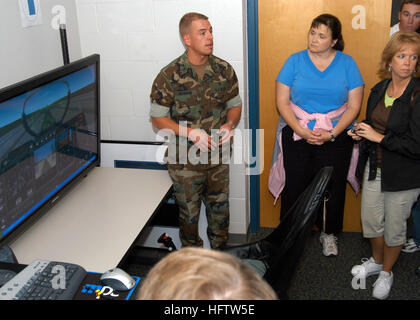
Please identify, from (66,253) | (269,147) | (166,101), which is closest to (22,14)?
(166,101)

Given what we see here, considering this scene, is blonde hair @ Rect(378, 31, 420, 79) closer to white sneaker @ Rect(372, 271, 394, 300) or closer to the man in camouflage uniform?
the man in camouflage uniform

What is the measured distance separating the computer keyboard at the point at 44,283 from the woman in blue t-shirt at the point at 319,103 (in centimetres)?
161

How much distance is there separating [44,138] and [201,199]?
114 centimetres

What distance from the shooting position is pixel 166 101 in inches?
100.0

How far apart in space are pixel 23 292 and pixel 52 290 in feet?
0.29

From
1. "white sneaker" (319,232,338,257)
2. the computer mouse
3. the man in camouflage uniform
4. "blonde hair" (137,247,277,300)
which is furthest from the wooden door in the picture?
"blonde hair" (137,247,277,300)

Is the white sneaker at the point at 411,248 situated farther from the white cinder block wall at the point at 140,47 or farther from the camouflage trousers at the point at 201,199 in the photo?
the camouflage trousers at the point at 201,199

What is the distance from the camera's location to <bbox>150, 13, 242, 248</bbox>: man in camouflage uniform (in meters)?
2.52

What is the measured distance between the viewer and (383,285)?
265 centimetres

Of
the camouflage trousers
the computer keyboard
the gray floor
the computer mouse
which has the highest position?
the computer keyboard

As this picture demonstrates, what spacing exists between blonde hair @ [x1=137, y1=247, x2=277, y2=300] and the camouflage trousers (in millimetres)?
1740

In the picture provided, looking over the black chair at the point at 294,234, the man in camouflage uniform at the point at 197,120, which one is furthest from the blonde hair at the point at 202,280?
the man in camouflage uniform at the point at 197,120

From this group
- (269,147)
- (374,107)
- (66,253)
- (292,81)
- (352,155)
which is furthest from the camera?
(269,147)
